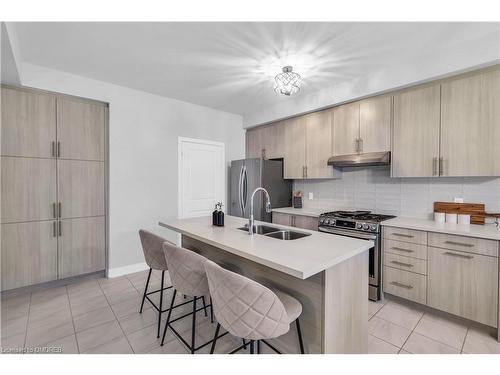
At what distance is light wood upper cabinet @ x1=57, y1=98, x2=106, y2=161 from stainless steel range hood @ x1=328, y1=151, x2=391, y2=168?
3247 millimetres

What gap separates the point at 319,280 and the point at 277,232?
0.79 m

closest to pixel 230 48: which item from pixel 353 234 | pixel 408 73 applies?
pixel 408 73

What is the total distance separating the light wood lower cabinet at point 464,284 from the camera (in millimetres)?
2092

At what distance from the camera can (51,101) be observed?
9.73ft

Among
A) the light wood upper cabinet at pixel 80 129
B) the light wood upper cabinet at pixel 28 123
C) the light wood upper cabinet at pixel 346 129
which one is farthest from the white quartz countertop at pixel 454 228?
the light wood upper cabinet at pixel 28 123

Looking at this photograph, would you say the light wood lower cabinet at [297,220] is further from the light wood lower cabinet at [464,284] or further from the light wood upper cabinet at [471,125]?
the light wood upper cabinet at [471,125]

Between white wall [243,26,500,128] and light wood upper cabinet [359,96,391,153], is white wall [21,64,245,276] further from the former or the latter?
light wood upper cabinet [359,96,391,153]

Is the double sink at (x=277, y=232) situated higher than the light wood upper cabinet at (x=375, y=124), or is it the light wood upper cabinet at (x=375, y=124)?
the light wood upper cabinet at (x=375, y=124)

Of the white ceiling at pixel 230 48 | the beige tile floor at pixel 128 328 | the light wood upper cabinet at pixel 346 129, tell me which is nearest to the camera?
the beige tile floor at pixel 128 328

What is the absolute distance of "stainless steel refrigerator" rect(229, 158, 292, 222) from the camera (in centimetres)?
402

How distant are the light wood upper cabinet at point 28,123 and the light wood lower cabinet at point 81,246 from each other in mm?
941

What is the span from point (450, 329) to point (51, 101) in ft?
16.1
